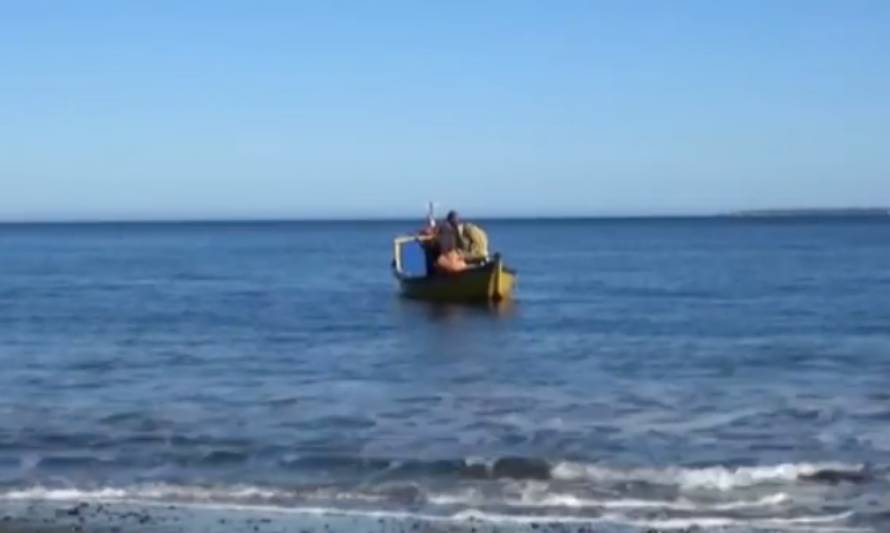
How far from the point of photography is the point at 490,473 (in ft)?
57.6

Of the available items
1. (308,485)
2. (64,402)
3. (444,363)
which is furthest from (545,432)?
(444,363)

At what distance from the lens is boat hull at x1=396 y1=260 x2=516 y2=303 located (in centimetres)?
4719

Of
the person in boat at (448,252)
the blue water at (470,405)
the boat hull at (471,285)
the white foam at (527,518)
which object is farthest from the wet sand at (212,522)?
the person in boat at (448,252)

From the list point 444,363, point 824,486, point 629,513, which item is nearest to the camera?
point 629,513

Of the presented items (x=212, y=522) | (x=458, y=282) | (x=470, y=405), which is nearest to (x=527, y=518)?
(x=212, y=522)

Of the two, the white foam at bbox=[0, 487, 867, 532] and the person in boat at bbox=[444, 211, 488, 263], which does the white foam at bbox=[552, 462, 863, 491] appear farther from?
the person in boat at bbox=[444, 211, 488, 263]

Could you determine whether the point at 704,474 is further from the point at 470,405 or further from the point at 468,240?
the point at 468,240

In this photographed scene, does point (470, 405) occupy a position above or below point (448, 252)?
below

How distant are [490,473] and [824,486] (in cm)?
339

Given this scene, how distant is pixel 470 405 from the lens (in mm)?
23969

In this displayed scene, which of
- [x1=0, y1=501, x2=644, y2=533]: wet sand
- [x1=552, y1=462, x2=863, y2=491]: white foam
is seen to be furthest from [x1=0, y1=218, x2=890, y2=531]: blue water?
[x1=0, y1=501, x2=644, y2=533]: wet sand

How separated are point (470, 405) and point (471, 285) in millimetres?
23329

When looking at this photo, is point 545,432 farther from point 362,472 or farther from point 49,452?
point 49,452

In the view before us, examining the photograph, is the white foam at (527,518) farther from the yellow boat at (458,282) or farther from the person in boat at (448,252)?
the person in boat at (448,252)
